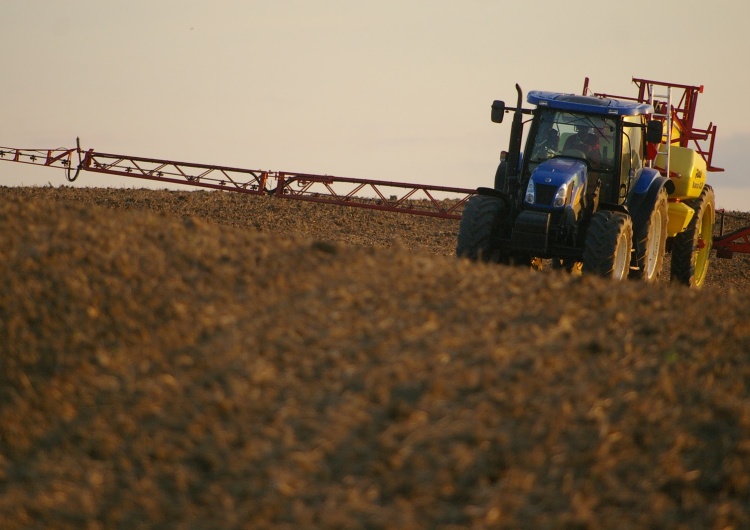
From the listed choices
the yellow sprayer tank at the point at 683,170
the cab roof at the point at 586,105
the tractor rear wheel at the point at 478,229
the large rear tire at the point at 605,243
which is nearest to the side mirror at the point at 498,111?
the cab roof at the point at 586,105

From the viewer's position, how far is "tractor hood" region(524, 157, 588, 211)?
10492 mm

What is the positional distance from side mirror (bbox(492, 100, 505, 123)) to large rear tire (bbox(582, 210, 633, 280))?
168 cm

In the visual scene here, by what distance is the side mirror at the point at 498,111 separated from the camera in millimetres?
11188

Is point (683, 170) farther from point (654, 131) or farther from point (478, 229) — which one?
point (478, 229)

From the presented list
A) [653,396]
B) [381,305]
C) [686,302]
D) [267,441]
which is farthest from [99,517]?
[686,302]

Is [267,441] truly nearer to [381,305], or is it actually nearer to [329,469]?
[329,469]

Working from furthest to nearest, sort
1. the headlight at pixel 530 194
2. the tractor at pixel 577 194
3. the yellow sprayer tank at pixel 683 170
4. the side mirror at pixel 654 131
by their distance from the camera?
the yellow sprayer tank at pixel 683 170
the side mirror at pixel 654 131
the headlight at pixel 530 194
the tractor at pixel 577 194

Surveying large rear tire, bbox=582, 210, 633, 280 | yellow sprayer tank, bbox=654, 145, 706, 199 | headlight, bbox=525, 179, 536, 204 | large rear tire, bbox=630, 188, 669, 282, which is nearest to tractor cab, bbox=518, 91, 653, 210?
large rear tire, bbox=630, 188, 669, 282

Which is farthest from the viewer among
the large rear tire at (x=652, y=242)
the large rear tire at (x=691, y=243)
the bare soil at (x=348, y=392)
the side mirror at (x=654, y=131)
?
the large rear tire at (x=691, y=243)

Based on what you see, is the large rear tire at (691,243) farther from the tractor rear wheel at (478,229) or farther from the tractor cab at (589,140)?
the tractor rear wheel at (478,229)

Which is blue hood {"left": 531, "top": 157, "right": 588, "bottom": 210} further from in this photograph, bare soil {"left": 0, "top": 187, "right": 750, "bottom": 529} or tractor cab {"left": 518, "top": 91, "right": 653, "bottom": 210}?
bare soil {"left": 0, "top": 187, "right": 750, "bottom": 529}

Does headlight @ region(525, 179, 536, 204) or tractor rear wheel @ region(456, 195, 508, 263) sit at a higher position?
headlight @ region(525, 179, 536, 204)

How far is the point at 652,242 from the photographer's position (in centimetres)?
1227

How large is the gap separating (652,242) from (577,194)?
80.9 inches
